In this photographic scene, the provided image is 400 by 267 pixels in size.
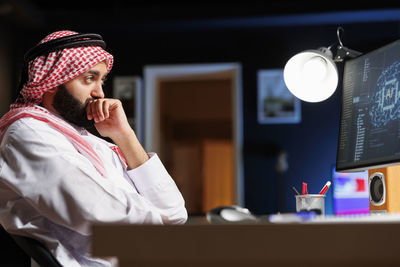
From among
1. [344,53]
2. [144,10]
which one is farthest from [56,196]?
[144,10]

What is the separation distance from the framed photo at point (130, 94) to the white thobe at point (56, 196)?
379 centimetres

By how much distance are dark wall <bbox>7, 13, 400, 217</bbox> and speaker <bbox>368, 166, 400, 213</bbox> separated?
332cm

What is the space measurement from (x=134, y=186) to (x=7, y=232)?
44 centimetres

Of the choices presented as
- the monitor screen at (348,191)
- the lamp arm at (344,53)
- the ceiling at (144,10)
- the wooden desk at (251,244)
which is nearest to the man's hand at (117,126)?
the lamp arm at (344,53)

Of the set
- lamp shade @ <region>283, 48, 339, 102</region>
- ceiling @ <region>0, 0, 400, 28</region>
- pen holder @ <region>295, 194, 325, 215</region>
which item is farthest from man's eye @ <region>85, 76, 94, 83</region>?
ceiling @ <region>0, 0, 400, 28</region>

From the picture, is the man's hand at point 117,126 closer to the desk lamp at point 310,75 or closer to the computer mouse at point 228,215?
the desk lamp at point 310,75

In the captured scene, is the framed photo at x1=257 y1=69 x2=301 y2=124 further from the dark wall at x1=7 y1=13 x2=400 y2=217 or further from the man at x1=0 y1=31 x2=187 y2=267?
the man at x1=0 y1=31 x2=187 y2=267

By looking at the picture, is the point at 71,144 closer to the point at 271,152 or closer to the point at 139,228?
the point at 139,228

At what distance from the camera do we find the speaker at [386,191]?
1651mm

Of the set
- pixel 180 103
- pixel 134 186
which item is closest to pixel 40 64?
pixel 134 186

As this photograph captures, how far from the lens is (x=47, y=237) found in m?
1.48

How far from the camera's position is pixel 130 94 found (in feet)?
17.9

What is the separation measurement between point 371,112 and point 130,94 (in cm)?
402

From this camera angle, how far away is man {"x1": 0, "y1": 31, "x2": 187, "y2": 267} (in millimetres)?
1361
